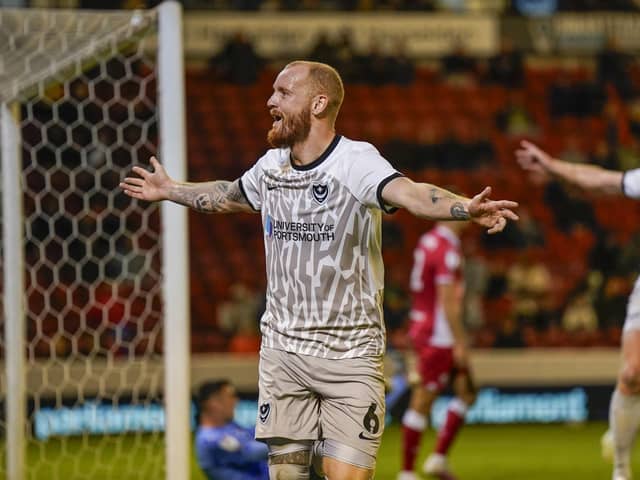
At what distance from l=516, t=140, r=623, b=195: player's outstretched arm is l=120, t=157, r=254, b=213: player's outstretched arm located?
4.07 feet

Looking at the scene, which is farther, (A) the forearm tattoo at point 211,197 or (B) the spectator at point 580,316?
(B) the spectator at point 580,316

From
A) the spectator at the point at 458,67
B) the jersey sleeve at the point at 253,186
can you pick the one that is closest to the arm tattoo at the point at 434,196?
the jersey sleeve at the point at 253,186

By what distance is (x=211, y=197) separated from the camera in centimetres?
455

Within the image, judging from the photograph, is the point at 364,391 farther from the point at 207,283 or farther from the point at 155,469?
the point at 207,283

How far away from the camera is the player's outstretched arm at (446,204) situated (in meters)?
3.65

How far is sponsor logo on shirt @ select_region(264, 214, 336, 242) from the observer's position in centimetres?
417

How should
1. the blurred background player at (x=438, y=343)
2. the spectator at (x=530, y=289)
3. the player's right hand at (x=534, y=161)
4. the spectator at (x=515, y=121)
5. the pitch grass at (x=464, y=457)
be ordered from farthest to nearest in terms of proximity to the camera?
the spectator at (x=515, y=121) → the spectator at (x=530, y=289) → the pitch grass at (x=464, y=457) → the blurred background player at (x=438, y=343) → the player's right hand at (x=534, y=161)

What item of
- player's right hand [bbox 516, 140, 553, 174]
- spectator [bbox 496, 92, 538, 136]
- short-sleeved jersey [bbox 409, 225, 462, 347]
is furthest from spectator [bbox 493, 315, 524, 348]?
player's right hand [bbox 516, 140, 553, 174]

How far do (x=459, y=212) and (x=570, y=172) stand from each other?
1495mm

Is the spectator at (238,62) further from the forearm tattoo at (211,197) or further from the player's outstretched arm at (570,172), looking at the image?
the forearm tattoo at (211,197)

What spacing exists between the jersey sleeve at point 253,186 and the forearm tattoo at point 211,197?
0.04m

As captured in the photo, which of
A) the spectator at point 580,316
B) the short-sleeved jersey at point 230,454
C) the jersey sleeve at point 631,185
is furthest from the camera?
the spectator at point 580,316

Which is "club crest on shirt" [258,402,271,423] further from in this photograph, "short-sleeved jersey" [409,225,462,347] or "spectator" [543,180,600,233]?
"spectator" [543,180,600,233]

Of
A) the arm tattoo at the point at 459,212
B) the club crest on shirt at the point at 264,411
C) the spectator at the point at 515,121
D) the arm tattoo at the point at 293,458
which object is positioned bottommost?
the arm tattoo at the point at 293,458
